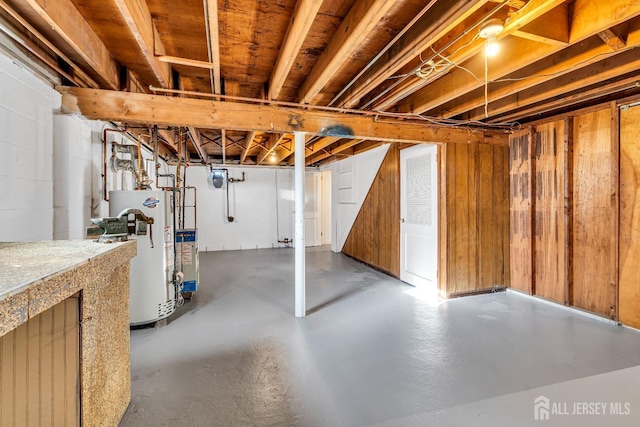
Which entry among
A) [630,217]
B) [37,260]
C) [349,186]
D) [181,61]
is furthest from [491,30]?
[349,186]

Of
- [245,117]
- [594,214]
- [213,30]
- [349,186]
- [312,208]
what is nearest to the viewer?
[213,30]

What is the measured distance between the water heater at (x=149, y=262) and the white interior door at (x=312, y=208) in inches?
203

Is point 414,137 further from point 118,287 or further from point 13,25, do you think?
point 13,25

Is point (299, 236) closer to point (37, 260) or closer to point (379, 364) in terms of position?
point (379, 364)

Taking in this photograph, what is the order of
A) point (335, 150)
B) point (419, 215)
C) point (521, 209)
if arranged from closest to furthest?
point (521, 209), point (419, 215), point (335, 150)

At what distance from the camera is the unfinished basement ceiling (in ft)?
5.47

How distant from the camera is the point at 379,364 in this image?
7.21ft

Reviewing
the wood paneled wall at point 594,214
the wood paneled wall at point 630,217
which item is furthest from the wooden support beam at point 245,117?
the wood paneled wall at point 630,217

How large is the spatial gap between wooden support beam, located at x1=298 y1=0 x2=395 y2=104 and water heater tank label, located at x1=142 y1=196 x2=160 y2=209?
179cm

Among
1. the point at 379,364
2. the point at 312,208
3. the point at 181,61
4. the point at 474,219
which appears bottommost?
the point at 379,364

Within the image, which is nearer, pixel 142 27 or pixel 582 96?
pixel 142 27

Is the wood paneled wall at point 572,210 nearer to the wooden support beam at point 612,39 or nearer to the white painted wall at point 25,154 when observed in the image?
the wooden support beam at point 612,39

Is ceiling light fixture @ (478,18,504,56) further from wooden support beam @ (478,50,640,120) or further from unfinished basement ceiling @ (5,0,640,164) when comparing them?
wooden support beam @ (478,50,640,120)

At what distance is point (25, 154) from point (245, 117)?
1683 mm
